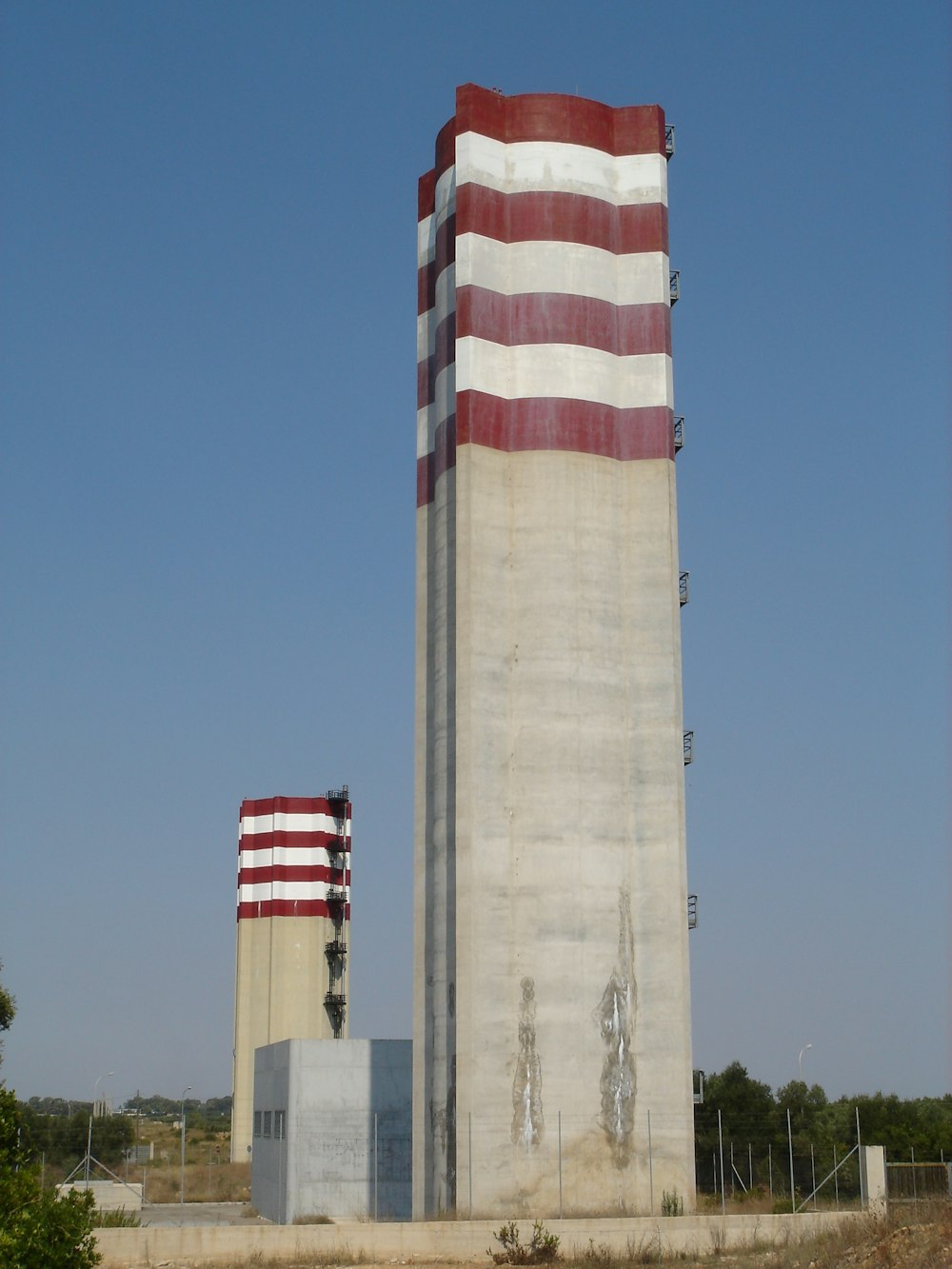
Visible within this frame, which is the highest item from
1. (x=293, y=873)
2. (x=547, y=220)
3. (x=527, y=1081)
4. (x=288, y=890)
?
(x=547, y=220)

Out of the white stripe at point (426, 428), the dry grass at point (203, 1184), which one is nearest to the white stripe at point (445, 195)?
the white stripe at point (426, 428)

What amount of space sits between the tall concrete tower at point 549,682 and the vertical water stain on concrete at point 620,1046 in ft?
0.20

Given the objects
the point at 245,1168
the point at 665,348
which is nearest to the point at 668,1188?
the point at 665,348

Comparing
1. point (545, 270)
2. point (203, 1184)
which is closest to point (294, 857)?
point (203, 1184)

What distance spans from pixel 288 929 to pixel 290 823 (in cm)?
692

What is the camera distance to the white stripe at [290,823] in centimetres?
9838

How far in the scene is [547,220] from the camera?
48.2m

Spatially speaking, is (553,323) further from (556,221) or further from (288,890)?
(288,890)

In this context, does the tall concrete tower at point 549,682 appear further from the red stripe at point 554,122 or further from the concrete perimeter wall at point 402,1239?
the concrete perimeter wall at point 402,1239

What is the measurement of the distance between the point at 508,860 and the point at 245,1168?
182 feet

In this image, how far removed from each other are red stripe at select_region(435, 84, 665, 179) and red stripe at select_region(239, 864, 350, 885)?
58160 mm

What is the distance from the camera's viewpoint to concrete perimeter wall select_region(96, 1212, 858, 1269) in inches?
1457

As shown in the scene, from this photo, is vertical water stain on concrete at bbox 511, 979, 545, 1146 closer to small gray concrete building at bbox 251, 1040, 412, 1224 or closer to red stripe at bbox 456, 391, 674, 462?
small gray concrete building at bbox 251, 1040, 412, 1224

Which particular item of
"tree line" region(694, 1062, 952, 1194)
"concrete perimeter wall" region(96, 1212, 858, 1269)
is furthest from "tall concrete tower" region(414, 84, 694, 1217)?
"tree line" region(694, 1062, 952, 1194)
